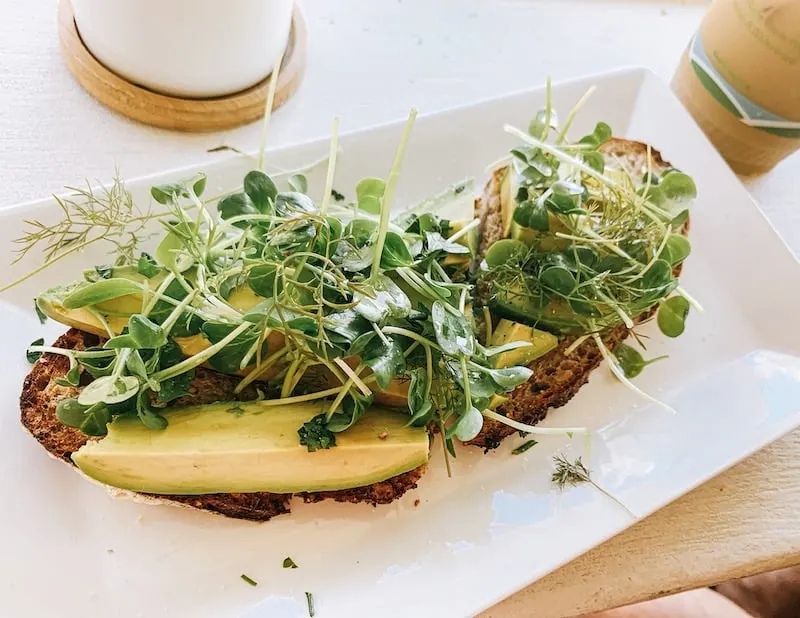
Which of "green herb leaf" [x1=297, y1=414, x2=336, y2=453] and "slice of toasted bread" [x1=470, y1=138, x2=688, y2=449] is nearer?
"green herb leaf" [x1=297, y1=414, x2=336, y2=453]

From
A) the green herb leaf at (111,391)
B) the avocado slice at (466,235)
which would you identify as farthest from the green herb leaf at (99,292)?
the avocado slice at (466,235)

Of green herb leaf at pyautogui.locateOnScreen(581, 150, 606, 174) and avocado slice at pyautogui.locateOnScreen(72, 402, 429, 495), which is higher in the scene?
green herb leaf at pyautogui.locateOnScreen(581, 150, 606, 174)

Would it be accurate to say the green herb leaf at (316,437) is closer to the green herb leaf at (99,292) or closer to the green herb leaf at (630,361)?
the green herb leaf at (99,292)

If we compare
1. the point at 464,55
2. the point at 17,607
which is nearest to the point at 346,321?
the point at 17,607

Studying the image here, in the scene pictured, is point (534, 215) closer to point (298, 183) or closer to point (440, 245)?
point (440, 245)

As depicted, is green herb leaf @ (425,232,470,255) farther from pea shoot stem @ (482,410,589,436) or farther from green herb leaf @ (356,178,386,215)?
pea shoot stem @ (482,410,589,436)

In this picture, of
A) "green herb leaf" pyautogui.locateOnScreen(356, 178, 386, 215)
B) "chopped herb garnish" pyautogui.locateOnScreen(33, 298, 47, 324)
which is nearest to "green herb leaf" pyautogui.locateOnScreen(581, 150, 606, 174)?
"green herb leaf" pyautogui.locateOnScreen(356, 178, 386, 215)
